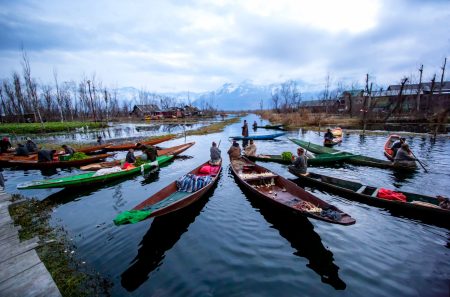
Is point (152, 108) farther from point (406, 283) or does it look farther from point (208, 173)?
point (406, 283)

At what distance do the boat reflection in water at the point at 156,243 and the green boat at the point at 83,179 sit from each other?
6.30 metres

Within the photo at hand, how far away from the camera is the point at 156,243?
780 centimetres

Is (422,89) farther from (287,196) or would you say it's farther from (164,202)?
(164,202)

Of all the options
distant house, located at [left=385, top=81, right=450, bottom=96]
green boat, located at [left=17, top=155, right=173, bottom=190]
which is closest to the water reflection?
green boat, located at [left=17, top=155, right=173, bottom=190]

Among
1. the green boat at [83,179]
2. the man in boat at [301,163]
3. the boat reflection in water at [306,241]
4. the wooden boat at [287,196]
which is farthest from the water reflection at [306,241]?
the green boat at [83,179]

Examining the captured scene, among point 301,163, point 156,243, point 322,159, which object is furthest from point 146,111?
point 156,243

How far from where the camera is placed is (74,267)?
6387 millimetres

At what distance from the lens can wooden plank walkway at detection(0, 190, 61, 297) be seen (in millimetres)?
4891

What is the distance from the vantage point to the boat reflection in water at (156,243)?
6.17 meters

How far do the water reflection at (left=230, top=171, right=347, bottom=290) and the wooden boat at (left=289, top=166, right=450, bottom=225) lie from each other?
2.99 metres

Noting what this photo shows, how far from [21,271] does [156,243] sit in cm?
341

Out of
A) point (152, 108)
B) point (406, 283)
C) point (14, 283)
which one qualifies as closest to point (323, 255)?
point (406, 283)

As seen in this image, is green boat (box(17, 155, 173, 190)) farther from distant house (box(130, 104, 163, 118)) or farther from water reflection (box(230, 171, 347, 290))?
distant house (box(130, 104, 163, 118))

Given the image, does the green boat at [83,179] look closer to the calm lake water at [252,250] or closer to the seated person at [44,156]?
the calm lake water at [252,250]
